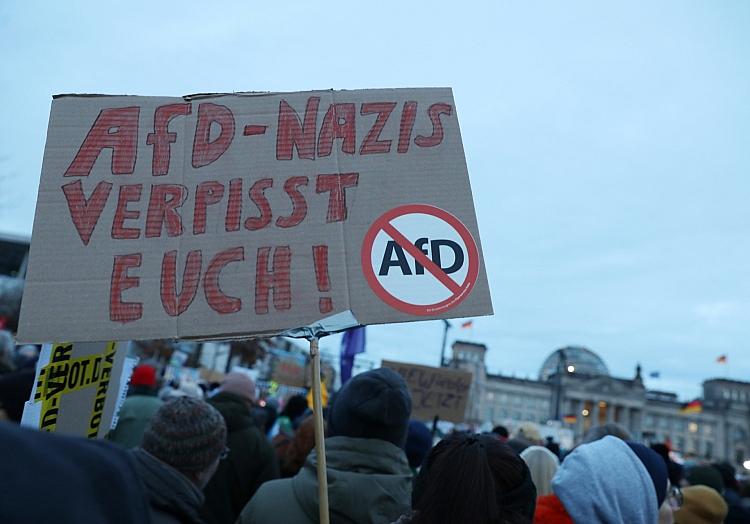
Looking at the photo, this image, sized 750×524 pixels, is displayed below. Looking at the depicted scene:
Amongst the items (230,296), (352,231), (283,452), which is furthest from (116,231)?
(283,452)

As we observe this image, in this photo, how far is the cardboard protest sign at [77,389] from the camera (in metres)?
2.94

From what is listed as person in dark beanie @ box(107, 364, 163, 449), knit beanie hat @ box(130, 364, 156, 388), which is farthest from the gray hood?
knit beanie hat @ box(130, 364, 156, 388)

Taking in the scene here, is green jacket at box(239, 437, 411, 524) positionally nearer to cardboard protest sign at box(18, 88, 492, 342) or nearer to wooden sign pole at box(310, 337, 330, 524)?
wooden sign pole at box(310, 337, 330, 524)

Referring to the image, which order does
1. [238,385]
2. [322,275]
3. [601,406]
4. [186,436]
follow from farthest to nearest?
[601,406] < [238,385] < [186,436] < [322,275]

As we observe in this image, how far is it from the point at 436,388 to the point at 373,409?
24.9 ft

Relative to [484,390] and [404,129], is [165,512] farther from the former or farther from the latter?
[484,390]

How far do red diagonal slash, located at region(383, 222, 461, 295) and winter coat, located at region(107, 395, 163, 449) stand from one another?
3444 millimetres

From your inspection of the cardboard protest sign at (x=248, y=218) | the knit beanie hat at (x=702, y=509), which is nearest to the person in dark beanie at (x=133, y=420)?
the cardboard protest sign at (x=248, y=218)

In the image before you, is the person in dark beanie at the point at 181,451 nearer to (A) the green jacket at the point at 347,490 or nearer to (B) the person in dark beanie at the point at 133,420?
(A) the green jacket at the point at 347,490

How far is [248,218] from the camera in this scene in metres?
2.76

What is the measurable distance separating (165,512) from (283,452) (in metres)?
3.72

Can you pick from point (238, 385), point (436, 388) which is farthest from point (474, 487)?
point (436, 388)

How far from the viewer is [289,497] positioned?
2.98 metres

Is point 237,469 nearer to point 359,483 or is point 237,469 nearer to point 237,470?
point 237,470
